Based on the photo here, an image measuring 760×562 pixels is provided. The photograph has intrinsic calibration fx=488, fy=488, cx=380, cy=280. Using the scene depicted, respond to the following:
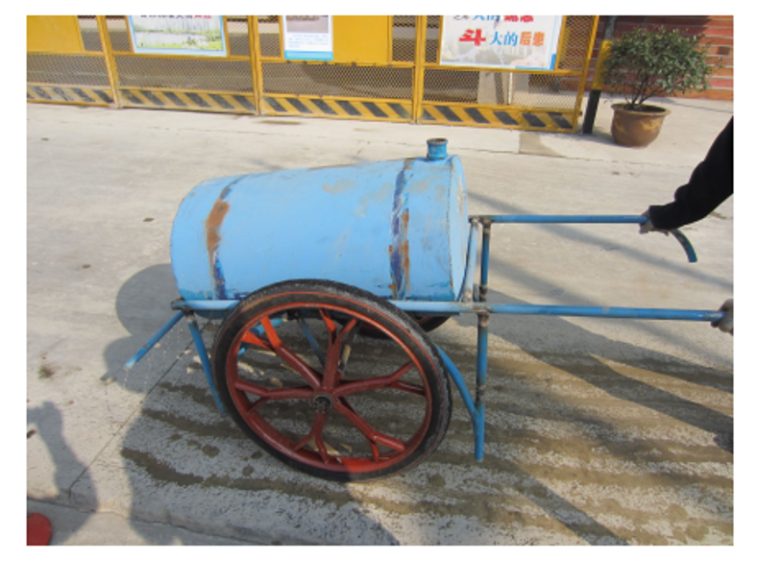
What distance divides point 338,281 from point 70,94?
29.1 feet

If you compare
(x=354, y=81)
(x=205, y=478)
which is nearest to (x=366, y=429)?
(x=205, y=478)

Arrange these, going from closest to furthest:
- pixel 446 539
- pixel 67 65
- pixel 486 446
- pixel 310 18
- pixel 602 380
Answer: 1. pixel 446 539
2. pixel 486 446
3. pixel 602 380
4. pixel 310 18
5. pixel 67 65

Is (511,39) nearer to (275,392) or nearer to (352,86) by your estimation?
(352,86)

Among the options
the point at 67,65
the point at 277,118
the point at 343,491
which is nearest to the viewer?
the point at 343,491

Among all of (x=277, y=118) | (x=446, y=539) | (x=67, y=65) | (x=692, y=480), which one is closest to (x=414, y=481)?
(x=446, y=539)

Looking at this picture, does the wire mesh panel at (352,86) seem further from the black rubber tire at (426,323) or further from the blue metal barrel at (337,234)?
the blue metal barrel at (337,234)

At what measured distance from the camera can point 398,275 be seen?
6.56 ft

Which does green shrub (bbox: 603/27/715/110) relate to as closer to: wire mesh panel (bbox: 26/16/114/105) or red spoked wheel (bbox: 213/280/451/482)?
red spoked wheel (bbox: 213/280/451/482)

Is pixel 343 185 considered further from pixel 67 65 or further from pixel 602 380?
pixel 67 65

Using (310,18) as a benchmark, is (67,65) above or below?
below

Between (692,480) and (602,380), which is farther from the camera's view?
(602,380)

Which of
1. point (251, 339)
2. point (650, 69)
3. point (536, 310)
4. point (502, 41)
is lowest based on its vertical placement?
point (251, 339)

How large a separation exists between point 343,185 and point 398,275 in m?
0.50

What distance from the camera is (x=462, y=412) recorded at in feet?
8.46
